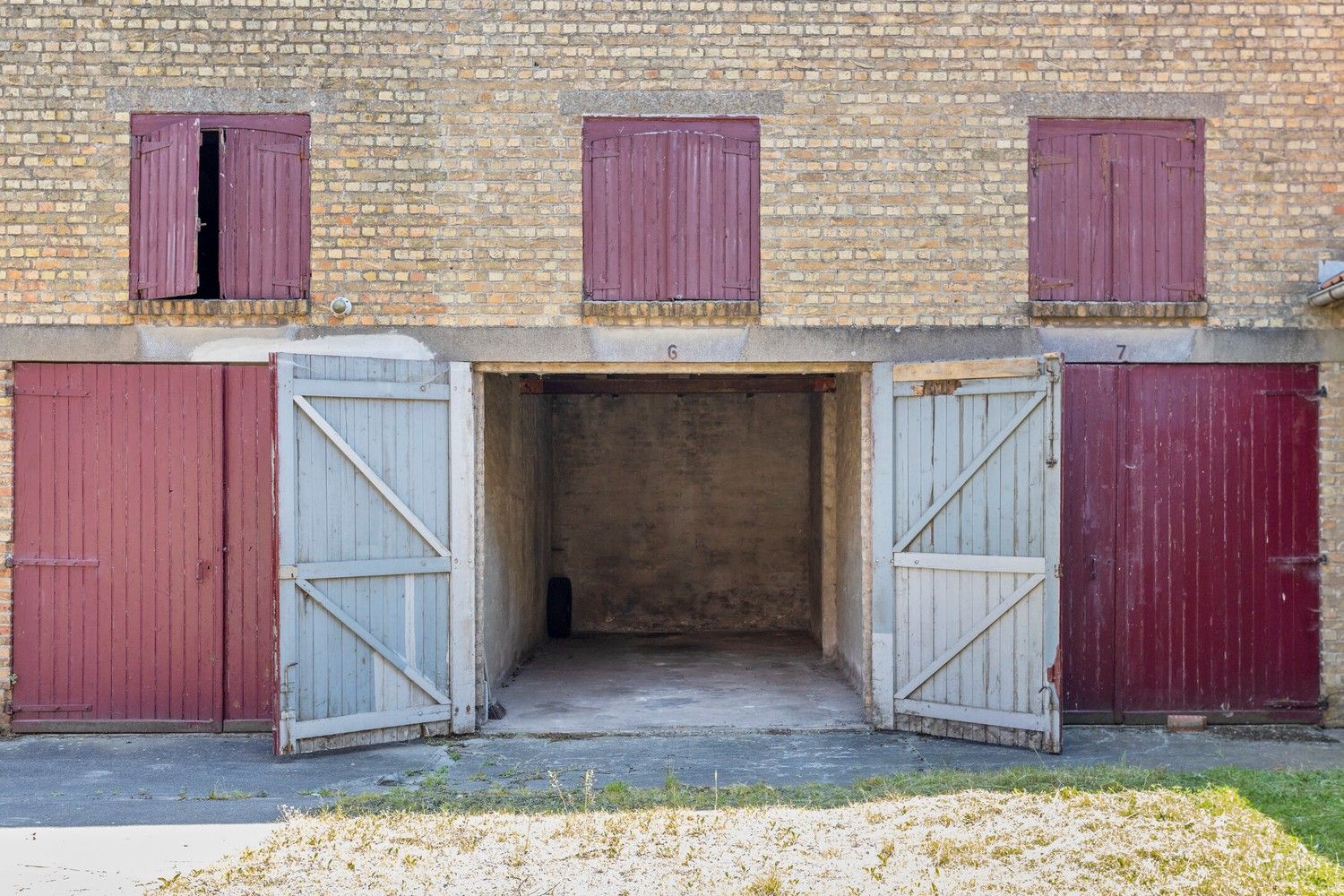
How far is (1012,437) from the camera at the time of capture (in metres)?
8.27

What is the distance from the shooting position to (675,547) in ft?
50.3

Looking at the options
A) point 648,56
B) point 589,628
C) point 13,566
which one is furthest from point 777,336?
point 589,628

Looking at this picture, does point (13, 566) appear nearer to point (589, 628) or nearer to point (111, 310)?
point (111, 310)

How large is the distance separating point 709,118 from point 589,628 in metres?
8.06

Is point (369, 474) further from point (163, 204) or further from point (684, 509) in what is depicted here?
point (684, 509)

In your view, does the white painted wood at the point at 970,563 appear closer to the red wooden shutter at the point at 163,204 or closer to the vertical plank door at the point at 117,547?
the vertical plank door at the point at 117,547

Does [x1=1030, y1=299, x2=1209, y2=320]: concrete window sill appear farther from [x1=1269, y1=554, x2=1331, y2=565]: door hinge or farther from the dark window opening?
the dark window opening

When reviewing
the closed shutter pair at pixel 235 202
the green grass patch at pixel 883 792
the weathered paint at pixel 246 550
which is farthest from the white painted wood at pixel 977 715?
the closed shutter pair at pixel 235 202

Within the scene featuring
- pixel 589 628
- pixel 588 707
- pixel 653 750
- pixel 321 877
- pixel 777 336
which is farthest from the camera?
pixel 589 628

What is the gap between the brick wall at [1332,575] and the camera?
880cm

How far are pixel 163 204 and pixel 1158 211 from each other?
7.33 metres

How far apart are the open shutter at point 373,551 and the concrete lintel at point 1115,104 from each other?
4.60 m

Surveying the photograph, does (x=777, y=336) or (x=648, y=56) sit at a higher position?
(x=648, y=56)

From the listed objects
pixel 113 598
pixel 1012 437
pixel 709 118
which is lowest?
pixel 113 598
